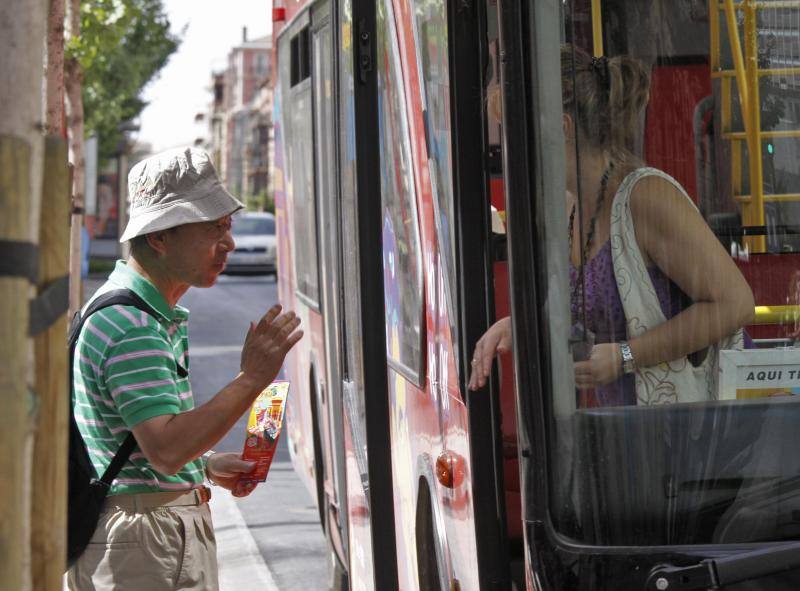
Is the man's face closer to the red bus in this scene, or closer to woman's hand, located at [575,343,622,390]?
the red bus

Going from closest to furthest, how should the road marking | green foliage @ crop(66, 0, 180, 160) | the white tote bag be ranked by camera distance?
the white tote bag < the road marking < green foliage @ crop(66, 0, 180, 160)

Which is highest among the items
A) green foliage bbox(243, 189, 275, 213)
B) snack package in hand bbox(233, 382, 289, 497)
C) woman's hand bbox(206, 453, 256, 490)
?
green foliage bbox(243, 189, 275, 213)

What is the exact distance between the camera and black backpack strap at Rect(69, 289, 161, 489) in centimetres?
284

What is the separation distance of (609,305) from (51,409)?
112 centimetres

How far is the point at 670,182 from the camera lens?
244cm

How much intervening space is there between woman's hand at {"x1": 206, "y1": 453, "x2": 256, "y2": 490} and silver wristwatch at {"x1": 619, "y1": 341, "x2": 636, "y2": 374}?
1077 millimetres

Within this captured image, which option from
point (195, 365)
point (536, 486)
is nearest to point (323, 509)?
point (536, 486)

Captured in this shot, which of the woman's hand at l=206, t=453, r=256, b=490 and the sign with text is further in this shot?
the woman's hand at l=206, t=453, r=256, b=490

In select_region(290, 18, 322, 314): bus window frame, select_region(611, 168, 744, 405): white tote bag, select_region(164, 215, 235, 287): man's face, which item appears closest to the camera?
select_region(611, 168, 744, 405): white tote bag

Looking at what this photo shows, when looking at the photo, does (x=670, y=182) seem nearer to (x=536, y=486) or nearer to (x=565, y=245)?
(x=565, y=245)

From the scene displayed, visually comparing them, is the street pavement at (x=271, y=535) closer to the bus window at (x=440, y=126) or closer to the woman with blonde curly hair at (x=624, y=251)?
the bus window at (x=440, y=126)

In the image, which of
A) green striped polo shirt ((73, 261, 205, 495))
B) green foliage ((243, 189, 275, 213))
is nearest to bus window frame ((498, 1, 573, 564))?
green striped polo shirt ((73, 261, 205, 495))

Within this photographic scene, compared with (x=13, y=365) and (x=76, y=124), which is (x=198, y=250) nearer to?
(x=13, y=365)

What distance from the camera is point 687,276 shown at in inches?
96.3
